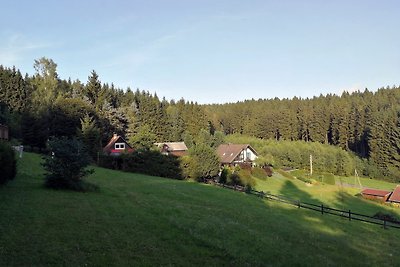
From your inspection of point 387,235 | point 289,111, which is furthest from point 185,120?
point 387,235

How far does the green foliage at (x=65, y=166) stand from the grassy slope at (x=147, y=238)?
1895 millimetres

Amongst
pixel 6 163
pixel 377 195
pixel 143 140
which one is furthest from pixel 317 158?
pixel 6 163

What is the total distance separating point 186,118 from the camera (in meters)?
110

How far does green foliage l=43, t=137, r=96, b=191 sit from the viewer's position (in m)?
26.5

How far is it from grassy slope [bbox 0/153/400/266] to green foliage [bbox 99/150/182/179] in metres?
29.9

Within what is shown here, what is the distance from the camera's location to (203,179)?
61.2 metres

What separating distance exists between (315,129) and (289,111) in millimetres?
12189

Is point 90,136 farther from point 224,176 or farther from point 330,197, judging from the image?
point 330,197

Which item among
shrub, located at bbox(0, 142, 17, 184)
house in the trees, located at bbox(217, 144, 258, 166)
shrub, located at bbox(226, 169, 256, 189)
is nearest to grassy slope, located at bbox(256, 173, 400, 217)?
shrub, located at bbox(226, 169, 256, 189)

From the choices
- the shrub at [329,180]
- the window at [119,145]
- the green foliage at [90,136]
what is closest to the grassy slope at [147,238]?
the green foliage at [90,136]

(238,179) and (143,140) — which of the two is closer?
(238,179)

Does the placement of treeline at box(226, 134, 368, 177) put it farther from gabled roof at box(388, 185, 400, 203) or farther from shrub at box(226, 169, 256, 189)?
gabled roof at box(388, 185, 400, 203)

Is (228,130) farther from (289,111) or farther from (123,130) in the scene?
(123,130)

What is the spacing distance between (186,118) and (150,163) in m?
56.0
